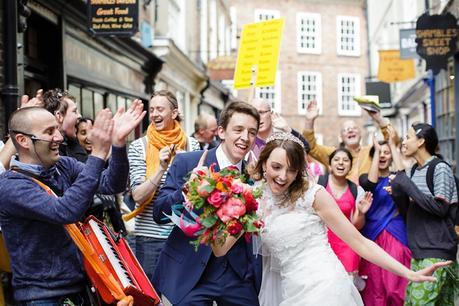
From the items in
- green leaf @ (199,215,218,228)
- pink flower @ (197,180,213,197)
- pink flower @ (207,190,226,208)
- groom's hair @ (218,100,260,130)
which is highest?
groom's hair @ (218,100,260,130)

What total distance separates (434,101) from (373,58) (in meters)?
21.9

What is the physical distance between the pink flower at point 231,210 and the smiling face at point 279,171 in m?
0.65

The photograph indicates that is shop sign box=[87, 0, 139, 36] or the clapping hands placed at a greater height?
shop sign box=[87, 0, 139, 36]

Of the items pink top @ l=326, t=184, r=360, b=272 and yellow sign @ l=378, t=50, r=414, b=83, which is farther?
yellow sign @ l=378, t=50, r=414, b=83

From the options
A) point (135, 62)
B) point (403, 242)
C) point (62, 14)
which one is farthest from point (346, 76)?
point (403, 242)

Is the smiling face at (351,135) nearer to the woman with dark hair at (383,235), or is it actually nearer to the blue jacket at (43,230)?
the woman with dark hair at (383,235)

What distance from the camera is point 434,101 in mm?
18406

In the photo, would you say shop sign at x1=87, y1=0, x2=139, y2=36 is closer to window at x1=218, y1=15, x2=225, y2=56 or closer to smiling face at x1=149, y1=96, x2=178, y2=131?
smiling face at x1=149, y1=96, x2=178, y2=131

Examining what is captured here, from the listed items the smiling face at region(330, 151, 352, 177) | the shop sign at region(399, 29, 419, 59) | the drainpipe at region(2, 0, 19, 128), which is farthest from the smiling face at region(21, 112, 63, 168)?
the shop sign at region(399, 29, 419, 59)

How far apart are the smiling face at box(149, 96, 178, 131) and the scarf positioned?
0.05 m

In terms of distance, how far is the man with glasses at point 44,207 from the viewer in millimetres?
3633

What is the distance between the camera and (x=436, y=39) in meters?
13.6

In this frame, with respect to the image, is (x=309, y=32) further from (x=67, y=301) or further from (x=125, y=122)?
(x=67, y=301)

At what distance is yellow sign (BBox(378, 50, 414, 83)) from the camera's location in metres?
21.4
